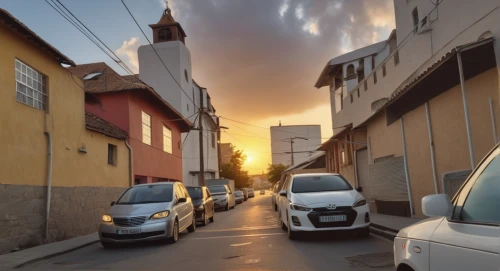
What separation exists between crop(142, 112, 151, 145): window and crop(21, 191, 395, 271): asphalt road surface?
11.7m

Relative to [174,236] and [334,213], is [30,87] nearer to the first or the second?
[174,236]

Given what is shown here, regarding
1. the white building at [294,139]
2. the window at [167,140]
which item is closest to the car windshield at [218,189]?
the window at [167,140]

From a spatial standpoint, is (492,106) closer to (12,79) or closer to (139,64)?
(12,79)

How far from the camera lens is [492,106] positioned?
8.87 metres

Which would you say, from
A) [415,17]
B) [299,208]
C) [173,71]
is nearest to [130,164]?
[299,208]

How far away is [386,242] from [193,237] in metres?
5.55

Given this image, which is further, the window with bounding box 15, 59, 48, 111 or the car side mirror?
the window with bounding box 15, 59, 48, 111

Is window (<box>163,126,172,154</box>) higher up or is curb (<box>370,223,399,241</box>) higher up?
window (<box>163,126,172,154</box>)

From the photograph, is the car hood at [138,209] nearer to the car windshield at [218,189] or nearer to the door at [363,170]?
the door at [363,170]

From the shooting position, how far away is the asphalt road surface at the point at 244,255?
25.0ft

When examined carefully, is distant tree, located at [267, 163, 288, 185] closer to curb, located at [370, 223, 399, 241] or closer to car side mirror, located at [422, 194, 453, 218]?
curb, located at [370, 223, 399, 241]

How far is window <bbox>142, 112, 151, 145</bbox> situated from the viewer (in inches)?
916

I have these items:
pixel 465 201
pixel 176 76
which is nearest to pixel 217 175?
pixel 176 76

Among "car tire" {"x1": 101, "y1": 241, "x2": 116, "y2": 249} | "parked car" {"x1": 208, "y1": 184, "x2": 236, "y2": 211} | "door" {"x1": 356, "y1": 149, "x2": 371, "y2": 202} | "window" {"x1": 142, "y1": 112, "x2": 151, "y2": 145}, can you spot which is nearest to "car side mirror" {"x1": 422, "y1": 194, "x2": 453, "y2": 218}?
"car tire" {"x1": 101, "y1": 241, "x2": 116, "y2": 249}
